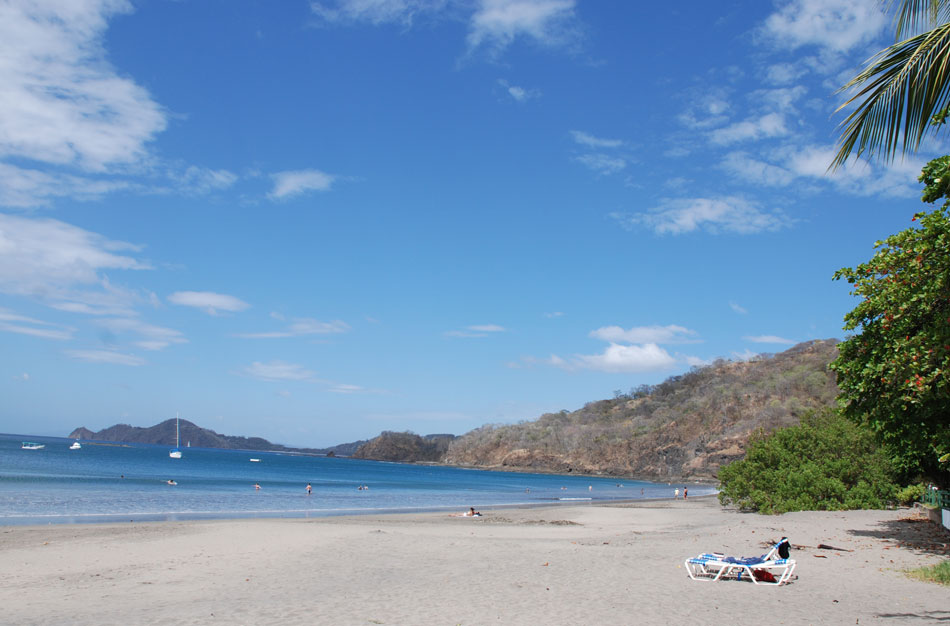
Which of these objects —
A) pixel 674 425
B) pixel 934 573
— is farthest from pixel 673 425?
pixel 934 573

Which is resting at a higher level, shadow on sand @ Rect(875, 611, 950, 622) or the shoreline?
shadow on sand @ Rect(875, 611, 950, 622)

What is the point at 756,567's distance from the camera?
1092 cm

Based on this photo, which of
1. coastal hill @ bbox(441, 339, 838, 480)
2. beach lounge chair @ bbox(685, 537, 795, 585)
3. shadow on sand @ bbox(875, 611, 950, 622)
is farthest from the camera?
coastal hill @ bbox(441, 339, 838, 480)

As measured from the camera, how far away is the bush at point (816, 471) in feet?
76.8

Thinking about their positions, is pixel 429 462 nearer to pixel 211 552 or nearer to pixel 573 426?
pixel 573 426

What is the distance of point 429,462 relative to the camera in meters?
175

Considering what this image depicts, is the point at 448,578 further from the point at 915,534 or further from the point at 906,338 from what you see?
the point at 915,534

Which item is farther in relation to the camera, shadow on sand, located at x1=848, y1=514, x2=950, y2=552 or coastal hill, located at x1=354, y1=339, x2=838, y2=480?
coastal hill, located at x1=354, y1=339, x2=838, y2=480

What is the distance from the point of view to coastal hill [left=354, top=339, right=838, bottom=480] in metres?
92.4

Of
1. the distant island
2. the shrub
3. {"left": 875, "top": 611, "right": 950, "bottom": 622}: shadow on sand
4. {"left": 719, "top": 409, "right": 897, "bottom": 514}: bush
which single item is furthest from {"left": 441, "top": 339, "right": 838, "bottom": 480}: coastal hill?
{"left": 875, "top": 611, "right": 950, "bottom": 622}: shadow on sand

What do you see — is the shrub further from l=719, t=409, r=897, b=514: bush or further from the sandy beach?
l=719, t=409, r=897, b=514: bush

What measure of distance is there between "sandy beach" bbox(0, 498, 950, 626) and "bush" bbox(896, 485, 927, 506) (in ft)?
9.93

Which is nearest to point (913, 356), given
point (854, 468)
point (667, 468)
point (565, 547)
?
point (565, 547)

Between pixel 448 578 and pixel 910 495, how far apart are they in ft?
66.9
